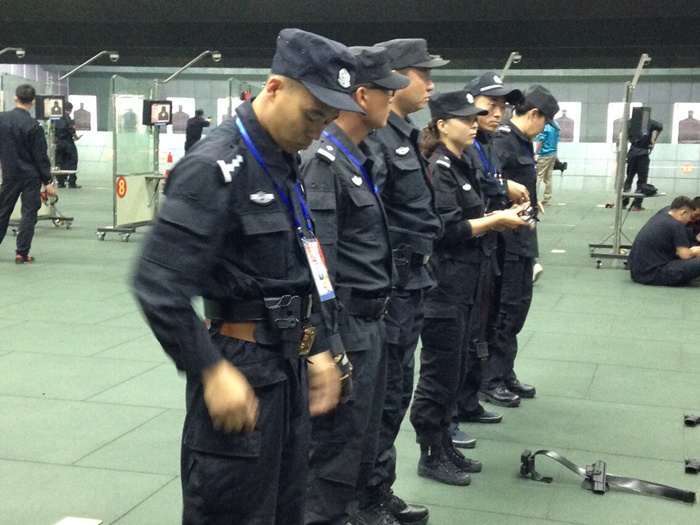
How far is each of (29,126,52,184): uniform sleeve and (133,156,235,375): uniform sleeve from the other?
8773 mm

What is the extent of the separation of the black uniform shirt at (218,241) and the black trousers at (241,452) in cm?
17

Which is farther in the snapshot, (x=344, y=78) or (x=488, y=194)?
(x=488, y=194)

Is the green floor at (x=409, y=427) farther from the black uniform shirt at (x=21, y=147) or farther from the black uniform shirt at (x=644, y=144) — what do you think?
the black uniform shirt at (x=644, y=144)

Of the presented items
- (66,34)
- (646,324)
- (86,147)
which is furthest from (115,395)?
(86,147)

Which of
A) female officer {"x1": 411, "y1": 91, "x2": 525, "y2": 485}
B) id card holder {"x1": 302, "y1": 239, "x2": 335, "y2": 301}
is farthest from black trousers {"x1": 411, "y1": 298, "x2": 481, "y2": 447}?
id card holder {"x1": 302, "y1": 239, "x2": 335, "y2": 301}

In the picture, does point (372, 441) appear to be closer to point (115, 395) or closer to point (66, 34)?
point (115, 395)

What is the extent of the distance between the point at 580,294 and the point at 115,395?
5.25 metres

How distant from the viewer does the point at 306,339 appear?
233 centimetres

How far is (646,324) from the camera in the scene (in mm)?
7707

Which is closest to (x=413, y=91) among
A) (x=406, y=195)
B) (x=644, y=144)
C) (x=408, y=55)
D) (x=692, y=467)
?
(x=408, y=55)

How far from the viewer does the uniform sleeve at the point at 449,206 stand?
422 centimetres

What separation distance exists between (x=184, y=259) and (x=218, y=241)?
11 cm

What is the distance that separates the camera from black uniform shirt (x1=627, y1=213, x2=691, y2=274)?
30.8ft

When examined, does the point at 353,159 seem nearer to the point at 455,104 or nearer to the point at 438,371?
the point at 455,104
